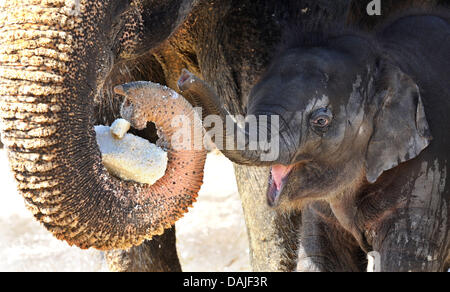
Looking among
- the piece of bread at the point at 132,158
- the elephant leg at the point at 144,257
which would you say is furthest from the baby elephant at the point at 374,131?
the elephant leg at the point at 144,257

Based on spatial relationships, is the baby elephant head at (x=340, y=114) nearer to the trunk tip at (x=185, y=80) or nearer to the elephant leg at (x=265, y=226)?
the trunk tip at (x=185, y=80)

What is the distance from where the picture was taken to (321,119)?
2.71 metres

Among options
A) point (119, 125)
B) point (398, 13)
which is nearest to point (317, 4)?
point (398, 13)

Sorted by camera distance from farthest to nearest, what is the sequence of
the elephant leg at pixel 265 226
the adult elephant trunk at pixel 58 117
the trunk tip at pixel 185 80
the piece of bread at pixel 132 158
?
1. the elephant leg at pixel 265 226
2. the piece of bread at pixel 132 158
3. the adult elephant trunk at pixel 58 117
4. the trunk tip at pixel 185 80

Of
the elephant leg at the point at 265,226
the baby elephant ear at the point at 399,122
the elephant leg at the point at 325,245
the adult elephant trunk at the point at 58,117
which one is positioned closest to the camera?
the adult elephant trunk at the point at 58,117

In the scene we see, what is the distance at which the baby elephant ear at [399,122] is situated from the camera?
2.80 meters

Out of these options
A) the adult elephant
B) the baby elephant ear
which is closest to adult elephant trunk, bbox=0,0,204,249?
the adult elephant

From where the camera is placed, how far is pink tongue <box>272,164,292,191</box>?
2.76 metres

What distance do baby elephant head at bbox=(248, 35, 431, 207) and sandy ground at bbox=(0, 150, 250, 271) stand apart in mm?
2018

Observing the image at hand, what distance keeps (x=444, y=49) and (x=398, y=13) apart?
7.6 inches

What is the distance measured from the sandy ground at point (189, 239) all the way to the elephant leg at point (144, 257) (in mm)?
890

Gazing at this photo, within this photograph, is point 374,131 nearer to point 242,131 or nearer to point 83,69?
point 242,131

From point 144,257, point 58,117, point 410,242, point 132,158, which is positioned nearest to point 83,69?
point 58,117
